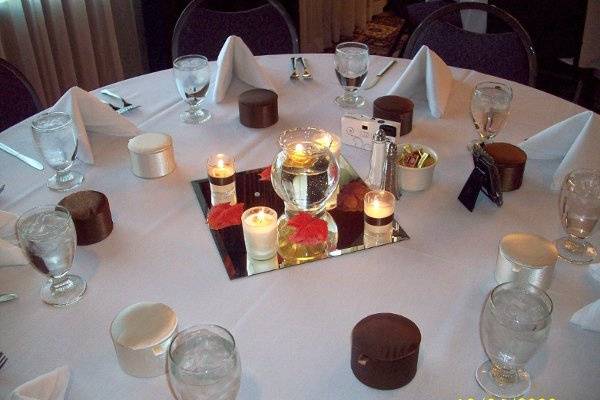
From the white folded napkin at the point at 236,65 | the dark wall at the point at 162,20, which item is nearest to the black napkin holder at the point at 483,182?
the white folded napkin at the point at 236,65

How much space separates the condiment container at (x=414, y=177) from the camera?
1.21 metres

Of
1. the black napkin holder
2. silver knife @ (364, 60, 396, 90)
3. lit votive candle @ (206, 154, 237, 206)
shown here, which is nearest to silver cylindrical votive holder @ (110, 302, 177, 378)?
lit votive candle @ (206, 154, 237, 206)

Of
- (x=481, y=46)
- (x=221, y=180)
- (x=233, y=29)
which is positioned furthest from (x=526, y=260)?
(x=233, y=29)

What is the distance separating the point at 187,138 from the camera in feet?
Result: 4.81

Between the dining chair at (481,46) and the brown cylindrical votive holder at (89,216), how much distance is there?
1.16 meters

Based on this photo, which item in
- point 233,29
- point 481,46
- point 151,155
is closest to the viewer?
point 151,155

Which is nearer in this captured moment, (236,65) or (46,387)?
(46,387)

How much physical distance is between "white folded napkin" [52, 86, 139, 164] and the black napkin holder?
0.75 meters

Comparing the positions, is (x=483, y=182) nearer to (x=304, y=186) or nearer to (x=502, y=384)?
(x=304, y=186)

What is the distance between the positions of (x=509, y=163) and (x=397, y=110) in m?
0.30

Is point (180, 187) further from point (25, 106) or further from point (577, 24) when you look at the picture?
point (577, 24)

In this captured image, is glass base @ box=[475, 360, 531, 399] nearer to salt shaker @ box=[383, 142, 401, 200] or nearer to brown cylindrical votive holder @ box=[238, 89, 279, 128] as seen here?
salt shaker @ box=[383, 142, 401, 200]

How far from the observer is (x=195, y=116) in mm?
1547

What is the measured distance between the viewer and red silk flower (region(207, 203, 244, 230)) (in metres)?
1.16
